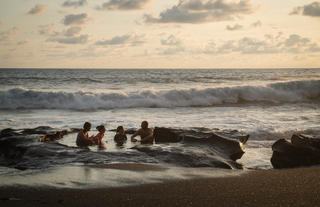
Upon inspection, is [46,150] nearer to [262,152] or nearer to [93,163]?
[93,163]

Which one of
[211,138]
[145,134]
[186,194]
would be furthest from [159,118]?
[186,194]

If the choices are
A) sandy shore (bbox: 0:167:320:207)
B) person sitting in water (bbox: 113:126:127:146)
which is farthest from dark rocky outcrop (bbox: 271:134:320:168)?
person sitting in water (bbox: 113:126:127:146)

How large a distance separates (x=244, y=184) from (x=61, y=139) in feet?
19.2

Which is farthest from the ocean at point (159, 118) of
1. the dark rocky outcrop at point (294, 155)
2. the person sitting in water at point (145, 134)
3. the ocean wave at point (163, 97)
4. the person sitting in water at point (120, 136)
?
the person sitting in water at point (145, 134)

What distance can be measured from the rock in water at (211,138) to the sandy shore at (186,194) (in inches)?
88.8

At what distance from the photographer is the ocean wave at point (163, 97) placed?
20.9 meters

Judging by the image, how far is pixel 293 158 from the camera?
6.59 metres

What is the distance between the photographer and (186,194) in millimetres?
4277

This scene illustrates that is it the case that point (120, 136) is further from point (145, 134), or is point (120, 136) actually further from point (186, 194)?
point (186, 194)

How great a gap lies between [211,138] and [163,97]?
15321 millimetres

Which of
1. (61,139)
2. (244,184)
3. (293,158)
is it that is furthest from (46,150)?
(293,158)

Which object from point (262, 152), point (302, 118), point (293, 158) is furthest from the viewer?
point (302, 118)

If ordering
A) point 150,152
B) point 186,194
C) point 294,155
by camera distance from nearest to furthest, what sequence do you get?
point 186,194 → point 294,155 → point 150,152

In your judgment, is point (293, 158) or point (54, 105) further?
point (54, 105)
